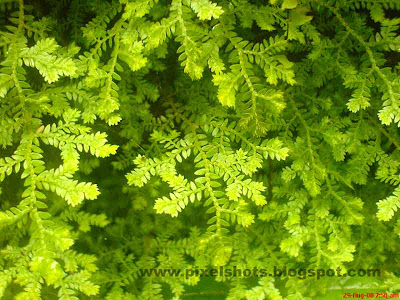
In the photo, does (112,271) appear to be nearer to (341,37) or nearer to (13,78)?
(13,78)

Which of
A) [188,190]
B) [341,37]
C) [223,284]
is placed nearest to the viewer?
[188,190]

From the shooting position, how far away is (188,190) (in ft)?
5.35

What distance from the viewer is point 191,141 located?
5.90 feet

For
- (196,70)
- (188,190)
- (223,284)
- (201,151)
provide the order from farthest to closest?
(223,284)
(201,151)
(188,190)
(196,70)

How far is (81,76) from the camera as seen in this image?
70.7 inches

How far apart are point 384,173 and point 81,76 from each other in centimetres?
153

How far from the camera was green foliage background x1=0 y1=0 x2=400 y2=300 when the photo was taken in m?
1.55

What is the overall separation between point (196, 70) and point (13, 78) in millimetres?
719

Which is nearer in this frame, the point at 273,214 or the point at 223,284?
the point at 273,214

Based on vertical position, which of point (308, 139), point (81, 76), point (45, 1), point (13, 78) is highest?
point (45, 1)

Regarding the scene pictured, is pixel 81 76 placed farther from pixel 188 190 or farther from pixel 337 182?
pixel 337 182

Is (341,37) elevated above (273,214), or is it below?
above

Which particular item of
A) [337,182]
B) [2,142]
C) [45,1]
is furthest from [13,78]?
[337,182]

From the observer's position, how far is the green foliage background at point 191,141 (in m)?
1.55
